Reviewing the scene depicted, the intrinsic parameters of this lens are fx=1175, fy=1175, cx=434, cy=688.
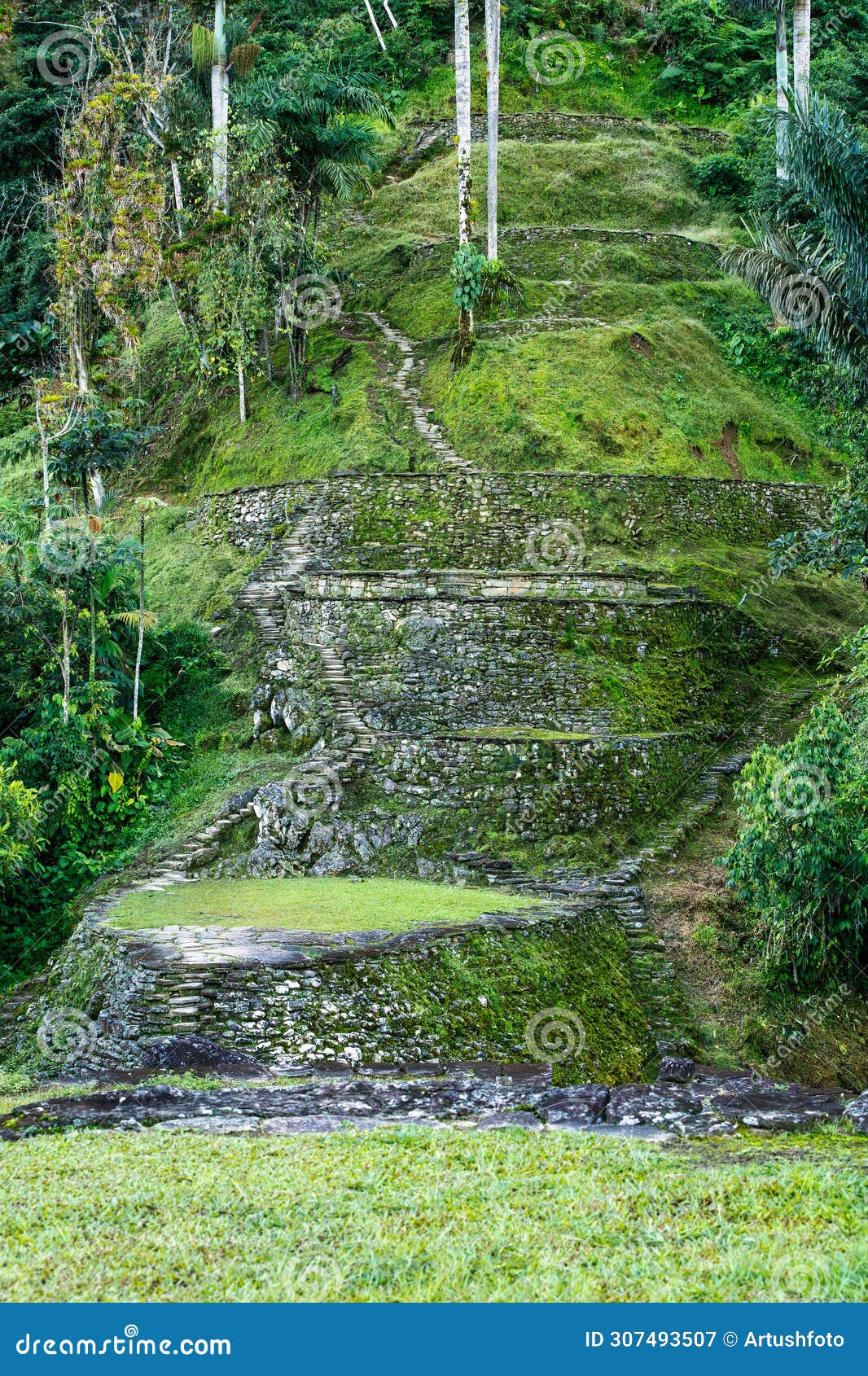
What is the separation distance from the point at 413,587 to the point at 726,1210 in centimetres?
1082

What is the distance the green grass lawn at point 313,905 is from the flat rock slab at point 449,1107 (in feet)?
7.95

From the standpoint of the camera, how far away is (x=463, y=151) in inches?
777

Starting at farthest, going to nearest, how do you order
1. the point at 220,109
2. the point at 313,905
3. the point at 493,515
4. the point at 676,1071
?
the point at 220,109 < the point at 493,515 < the point at 313,905 < the point at 676,1071

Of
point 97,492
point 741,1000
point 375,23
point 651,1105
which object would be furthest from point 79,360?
point 375,23

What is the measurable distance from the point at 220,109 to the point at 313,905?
1696 centimetres

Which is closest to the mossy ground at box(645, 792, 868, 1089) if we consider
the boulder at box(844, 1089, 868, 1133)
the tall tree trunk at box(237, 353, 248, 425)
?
the boulder at box(844, 1089, 868, 1133)

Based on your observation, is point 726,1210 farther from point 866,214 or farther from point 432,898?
point 866,214

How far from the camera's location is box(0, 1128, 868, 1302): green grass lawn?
11.9 feet

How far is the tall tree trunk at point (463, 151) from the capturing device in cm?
1986

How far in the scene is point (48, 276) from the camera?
24266mm

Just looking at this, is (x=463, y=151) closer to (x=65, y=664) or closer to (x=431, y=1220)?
(x=65, y=664)

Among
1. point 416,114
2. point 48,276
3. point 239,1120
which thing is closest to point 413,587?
point 239,1120

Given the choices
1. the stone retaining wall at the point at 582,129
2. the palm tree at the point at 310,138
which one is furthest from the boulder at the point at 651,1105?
the stone retaining wall at the point at 582,129

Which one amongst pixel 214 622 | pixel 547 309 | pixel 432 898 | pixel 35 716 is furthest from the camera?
pixel 547 309
